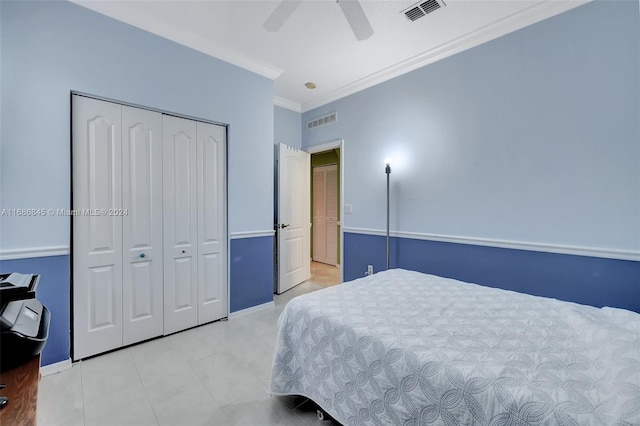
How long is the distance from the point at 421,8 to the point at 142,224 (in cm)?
295

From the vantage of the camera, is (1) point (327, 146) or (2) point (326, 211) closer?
(1) point (327, 146)

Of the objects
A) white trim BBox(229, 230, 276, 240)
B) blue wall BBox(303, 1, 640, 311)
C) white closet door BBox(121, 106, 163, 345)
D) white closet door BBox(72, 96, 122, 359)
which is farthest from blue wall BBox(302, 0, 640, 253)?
white closet door BBox(72, 96, 122, 359)

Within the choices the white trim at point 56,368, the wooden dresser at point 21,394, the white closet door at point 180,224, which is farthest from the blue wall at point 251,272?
the wooden dresser at point 21,394

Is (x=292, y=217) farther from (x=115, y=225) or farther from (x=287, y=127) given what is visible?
(x=115, y=225)

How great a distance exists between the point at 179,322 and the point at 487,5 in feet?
12.6

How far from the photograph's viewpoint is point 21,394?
767 millimetres

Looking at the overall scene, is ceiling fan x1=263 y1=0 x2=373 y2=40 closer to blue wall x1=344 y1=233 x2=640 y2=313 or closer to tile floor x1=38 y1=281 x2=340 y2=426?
blue wall x1=344 y1=233 x2=640 y2=313

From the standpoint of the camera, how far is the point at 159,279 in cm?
260

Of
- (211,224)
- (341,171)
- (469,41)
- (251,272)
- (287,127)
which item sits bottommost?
(251,272)

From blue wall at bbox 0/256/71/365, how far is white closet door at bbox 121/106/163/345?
374mm

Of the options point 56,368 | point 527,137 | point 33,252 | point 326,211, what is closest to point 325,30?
point 527,137

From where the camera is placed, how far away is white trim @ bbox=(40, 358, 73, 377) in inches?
79.6

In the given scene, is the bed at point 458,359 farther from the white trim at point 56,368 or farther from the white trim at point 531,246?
the white trim at point 56,368

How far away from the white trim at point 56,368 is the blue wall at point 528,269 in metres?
3.00
